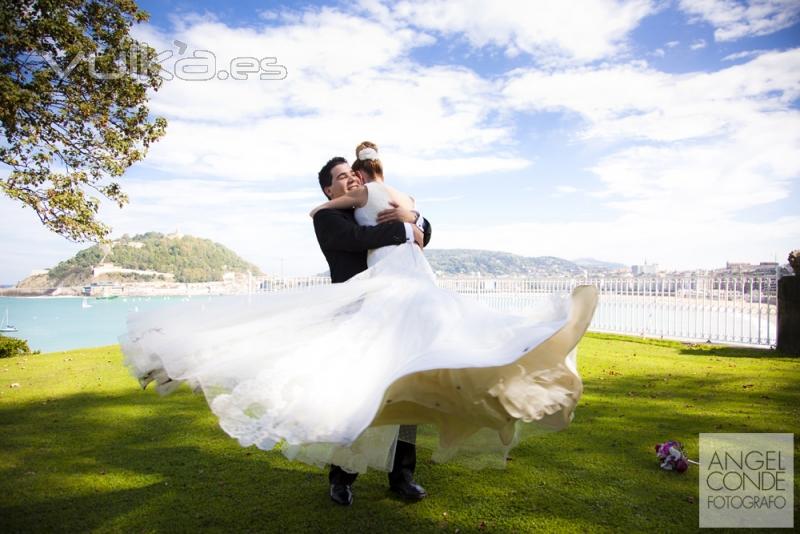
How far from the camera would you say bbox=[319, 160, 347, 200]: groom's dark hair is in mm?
3793

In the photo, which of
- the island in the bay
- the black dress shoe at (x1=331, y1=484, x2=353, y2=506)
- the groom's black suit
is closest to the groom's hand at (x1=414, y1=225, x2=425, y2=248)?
the groom's black suit

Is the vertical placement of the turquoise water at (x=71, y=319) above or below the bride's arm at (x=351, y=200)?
below

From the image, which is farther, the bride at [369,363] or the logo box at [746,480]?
the logo box at [746,480]

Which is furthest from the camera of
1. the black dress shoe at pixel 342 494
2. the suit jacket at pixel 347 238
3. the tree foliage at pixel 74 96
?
the tree foliage at pixel 74 96

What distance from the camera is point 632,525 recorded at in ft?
10.7

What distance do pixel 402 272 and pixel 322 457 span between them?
1140 mm

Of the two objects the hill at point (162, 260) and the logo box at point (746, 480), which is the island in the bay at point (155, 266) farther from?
the logo box at point (746, 480)

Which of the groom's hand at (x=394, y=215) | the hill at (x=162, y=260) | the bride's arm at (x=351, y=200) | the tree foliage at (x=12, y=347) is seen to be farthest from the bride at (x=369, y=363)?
the hill at (x=162, y=260)

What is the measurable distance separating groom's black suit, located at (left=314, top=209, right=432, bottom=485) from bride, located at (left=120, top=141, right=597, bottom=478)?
0.24 meters

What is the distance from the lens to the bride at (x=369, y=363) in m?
2.13

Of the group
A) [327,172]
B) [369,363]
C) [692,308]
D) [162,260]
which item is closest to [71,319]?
[162,260]

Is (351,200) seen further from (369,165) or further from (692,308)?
(692,308)

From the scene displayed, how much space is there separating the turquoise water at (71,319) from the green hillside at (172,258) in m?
5.31

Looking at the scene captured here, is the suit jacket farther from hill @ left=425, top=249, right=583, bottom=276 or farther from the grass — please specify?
hill @ left=425, top=249, right=583, bottom=276
